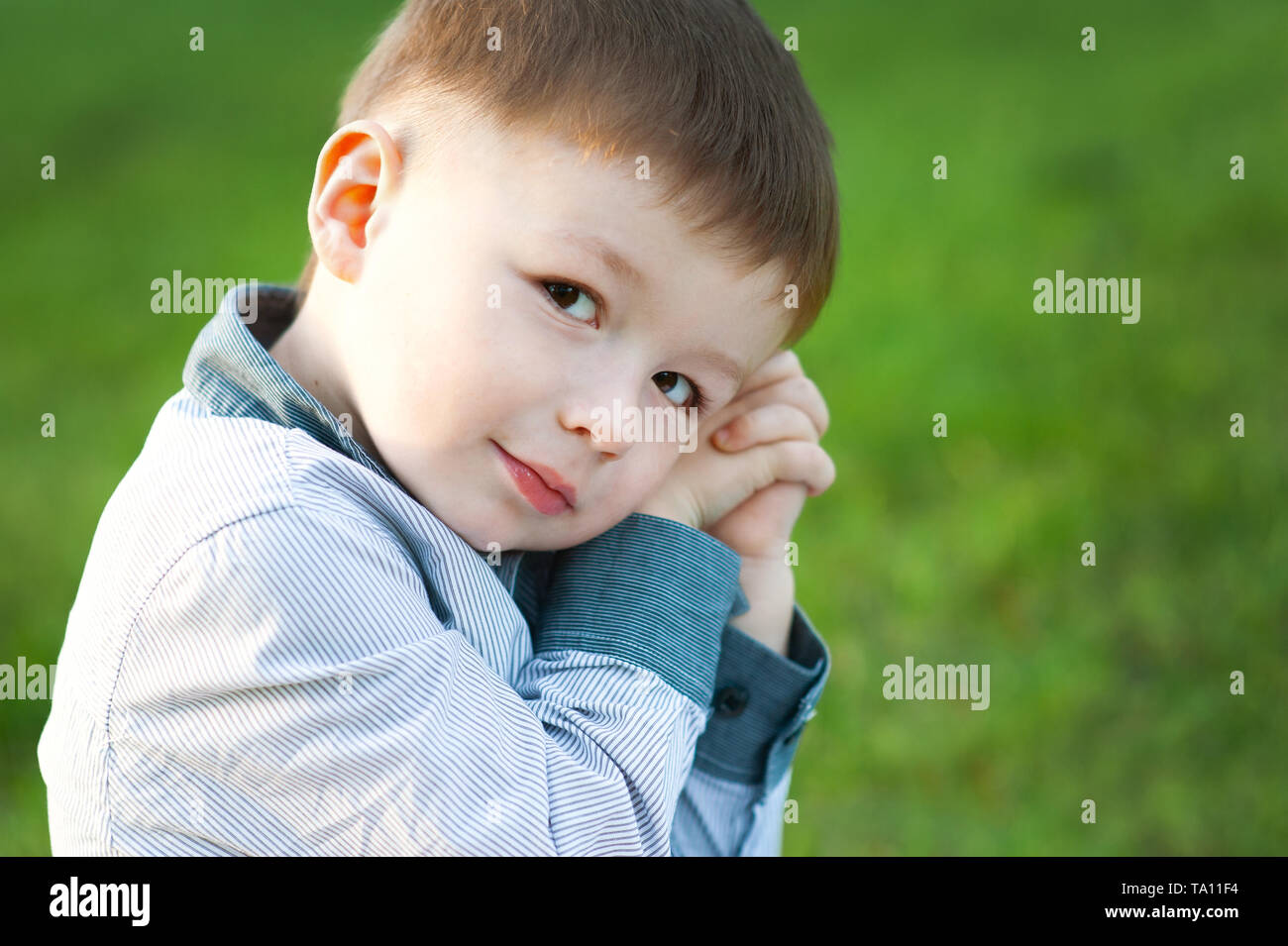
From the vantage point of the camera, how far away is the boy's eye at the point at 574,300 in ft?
4.69

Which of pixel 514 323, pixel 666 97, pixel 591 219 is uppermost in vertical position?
pixel 666 97

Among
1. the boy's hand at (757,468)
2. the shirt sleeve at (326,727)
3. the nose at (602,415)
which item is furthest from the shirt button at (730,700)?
the nose at (602,415)

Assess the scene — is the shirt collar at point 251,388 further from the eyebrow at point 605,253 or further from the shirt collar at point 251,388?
the eyebrow at point 605,253

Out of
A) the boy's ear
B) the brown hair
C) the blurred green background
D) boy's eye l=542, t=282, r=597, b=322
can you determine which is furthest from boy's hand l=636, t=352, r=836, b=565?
the blurred green background

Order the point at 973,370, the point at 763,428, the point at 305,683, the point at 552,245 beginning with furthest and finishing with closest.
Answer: the point at 973,370 < the point at 763,428 < the point at 552,245 < the point at 305,683

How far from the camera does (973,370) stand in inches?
166

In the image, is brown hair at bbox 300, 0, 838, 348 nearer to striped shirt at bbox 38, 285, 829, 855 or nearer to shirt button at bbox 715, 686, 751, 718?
striped shirt at bbox 38, 285, 829, 855

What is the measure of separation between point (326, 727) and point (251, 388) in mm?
427

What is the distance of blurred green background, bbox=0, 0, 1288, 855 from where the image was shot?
2.92m

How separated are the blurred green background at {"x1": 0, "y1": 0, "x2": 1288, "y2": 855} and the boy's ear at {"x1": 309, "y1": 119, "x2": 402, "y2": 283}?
1672 mm

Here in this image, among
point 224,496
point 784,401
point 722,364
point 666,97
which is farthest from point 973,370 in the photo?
point 224,496

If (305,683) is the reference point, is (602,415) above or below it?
above

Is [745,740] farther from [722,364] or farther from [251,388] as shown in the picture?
[251,388]
